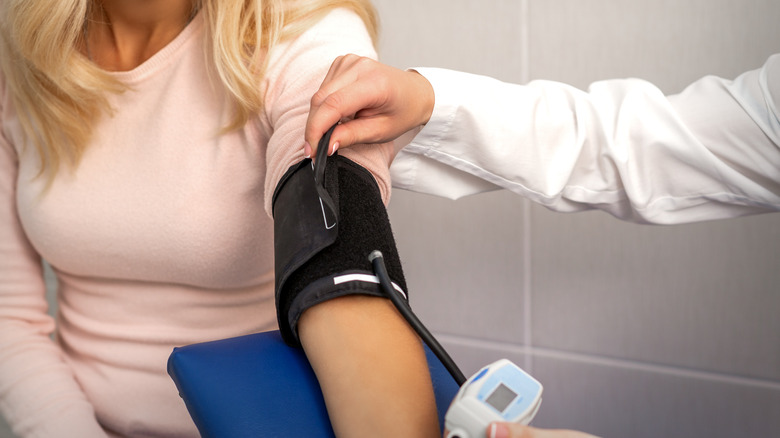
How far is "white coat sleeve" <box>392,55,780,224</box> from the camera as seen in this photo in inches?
29.9

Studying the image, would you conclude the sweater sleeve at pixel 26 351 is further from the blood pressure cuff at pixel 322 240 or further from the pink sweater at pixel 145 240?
the blood pressure cuff at pixel 322 240

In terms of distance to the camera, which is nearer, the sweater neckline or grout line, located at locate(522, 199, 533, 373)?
the sweater neckline

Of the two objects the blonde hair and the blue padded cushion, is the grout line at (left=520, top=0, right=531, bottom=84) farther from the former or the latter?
the blue padded cushion

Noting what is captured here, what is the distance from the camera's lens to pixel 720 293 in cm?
111

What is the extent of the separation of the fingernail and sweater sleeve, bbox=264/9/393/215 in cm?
31

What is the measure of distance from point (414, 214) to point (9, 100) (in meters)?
0.76

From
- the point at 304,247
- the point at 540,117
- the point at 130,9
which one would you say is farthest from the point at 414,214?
the point at 304,247

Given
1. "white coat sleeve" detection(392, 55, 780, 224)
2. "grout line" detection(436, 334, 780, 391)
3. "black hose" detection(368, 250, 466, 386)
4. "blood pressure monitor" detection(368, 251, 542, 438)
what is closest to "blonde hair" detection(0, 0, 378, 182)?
"white coat sleeve" detection(392, 55, 780, 224)

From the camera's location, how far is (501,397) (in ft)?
1.57

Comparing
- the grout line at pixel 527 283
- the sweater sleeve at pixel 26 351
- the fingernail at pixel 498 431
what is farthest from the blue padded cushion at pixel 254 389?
the grout line at pixel 527 283

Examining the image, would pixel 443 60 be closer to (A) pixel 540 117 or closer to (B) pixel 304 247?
(A) pixel 540 117

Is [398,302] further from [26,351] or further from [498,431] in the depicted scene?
[26,351]

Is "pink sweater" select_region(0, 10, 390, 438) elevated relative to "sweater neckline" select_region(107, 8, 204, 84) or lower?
lower

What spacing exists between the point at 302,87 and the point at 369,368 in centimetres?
33
